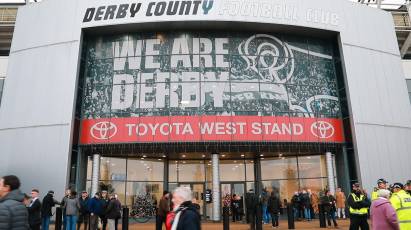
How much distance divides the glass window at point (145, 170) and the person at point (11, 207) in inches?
768

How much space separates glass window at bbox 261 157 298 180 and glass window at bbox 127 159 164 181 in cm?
717

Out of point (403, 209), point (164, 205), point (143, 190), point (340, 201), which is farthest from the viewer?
point (143, 190)

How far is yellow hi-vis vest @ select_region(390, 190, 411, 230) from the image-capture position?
6324mm

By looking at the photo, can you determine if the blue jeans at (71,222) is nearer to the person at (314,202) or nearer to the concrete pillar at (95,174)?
the concrete pillar at (95,174)

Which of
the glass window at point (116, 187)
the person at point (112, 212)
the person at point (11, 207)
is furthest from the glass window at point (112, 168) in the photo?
the person at point (11, 207)

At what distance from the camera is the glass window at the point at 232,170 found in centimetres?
2436

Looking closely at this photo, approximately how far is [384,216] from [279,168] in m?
18.4

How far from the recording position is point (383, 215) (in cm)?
588

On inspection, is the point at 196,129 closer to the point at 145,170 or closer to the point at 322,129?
the point at 145,170

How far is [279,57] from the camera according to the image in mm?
22156

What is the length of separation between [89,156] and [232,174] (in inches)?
378

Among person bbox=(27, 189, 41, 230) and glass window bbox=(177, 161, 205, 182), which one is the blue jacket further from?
glass window bbox=(177, 161, 205, 182)

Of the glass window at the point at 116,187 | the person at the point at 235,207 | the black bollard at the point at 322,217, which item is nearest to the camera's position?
the black bollard at the point at 322,217

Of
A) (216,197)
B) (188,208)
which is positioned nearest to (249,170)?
(216,197)
